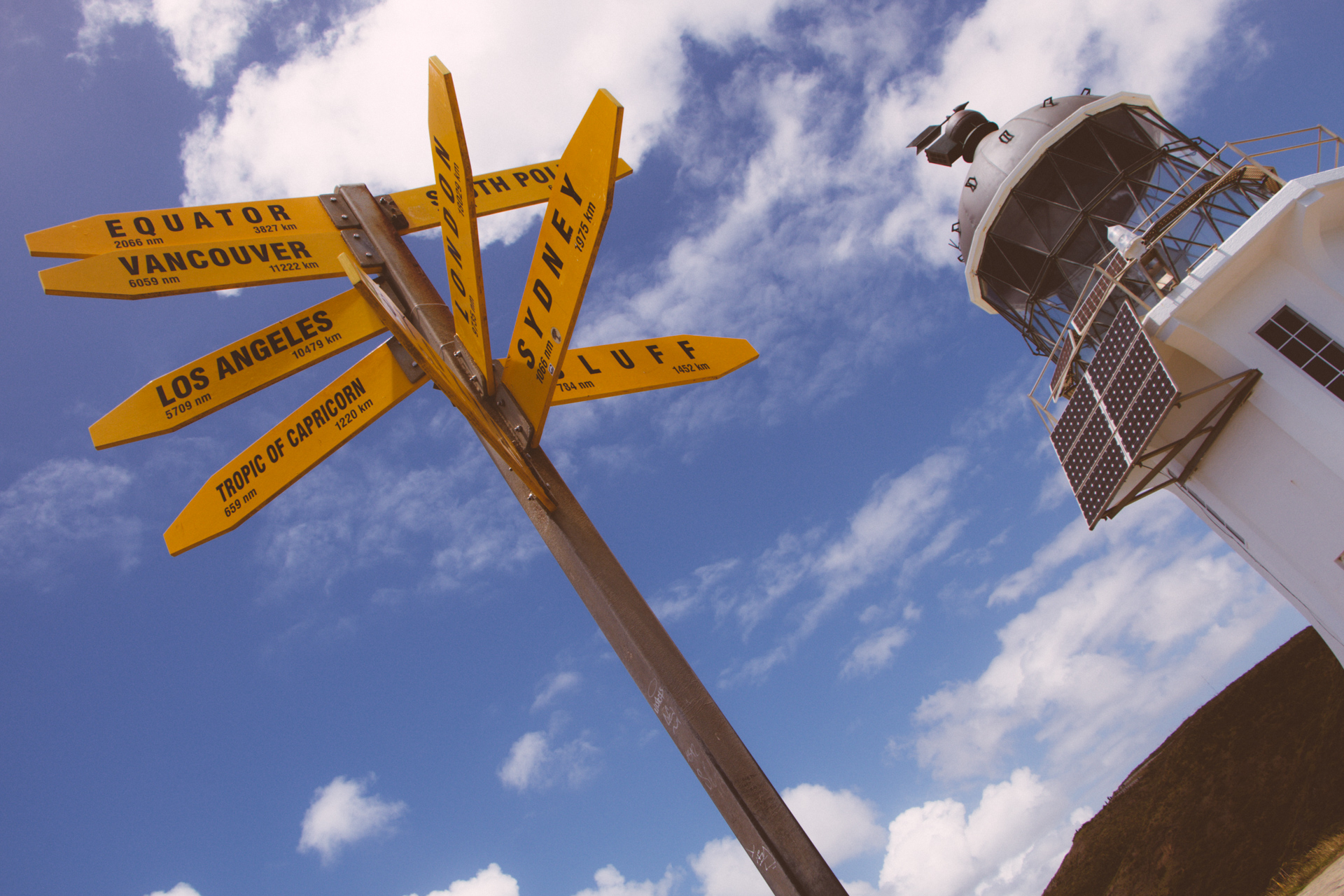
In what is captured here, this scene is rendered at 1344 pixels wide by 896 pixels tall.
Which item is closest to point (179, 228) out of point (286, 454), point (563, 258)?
point (286, 454)

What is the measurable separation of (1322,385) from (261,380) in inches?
612

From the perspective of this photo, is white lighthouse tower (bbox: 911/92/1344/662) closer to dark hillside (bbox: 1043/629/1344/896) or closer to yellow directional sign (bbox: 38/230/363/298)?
dark hillside (bbox: 1043/629/1344/896)

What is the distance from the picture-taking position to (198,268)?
4.38m

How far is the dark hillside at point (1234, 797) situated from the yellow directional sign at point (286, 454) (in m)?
27.6

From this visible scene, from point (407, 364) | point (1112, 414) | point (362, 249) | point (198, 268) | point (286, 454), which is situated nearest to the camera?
point (198, 268)

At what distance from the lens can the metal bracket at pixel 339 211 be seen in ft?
16.5

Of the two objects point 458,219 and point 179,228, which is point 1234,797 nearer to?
point 458,219

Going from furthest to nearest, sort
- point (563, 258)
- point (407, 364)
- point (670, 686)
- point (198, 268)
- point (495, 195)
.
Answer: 1. point (495, 195)
2. point (407, 364)
3. point (198, 268)
4. point (563, 258)
5. point (670, 686)

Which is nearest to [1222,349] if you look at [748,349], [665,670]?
[748,349]

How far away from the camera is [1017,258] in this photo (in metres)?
17.4

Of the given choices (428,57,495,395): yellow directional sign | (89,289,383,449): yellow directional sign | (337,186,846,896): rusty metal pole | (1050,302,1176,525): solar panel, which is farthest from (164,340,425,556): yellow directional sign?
(1050,302,1176,525): solar panel

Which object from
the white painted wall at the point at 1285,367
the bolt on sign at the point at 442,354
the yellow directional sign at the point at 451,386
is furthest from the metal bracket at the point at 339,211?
the white painted wall at the point at 1285,367

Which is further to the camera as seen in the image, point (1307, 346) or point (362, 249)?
point (1307, 346)

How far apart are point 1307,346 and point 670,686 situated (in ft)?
47.2
